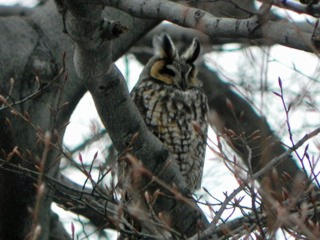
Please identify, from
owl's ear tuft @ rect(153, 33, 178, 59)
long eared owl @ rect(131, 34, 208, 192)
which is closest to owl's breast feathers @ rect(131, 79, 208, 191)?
long eared owl @ rect(131, 34, 208, 192)

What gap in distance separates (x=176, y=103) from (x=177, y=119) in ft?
0.37

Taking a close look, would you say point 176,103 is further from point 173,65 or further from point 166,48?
point 166,48

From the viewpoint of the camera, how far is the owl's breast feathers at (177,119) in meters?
5.90

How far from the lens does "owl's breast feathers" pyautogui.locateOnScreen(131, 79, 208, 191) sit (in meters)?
5.90

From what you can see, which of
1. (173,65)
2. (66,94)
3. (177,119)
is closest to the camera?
(66,94)

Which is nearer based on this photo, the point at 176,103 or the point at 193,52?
the point at 176,103

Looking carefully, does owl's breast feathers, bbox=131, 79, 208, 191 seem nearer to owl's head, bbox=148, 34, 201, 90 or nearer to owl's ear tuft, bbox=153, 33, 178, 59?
owl's head, bbox=148, 34, 201, 90

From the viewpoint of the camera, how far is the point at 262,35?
A: 3.43m

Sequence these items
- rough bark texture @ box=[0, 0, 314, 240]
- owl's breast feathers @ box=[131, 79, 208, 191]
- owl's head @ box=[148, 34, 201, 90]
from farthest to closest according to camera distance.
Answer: owl's head @ box=[148, 34, 201, 90] → owl's breast feathers @ box=[131, 79, 208, 191] → rough bark texture @ box=[0, 0, 314, 240]

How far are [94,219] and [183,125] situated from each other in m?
0.82

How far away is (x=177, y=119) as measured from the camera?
19.6 ft

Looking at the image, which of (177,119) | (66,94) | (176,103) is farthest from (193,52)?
(66,94)

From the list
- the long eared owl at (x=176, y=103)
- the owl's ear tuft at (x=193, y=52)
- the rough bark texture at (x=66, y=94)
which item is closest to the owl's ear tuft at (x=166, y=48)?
the long eared owl at (x=176, y=103)

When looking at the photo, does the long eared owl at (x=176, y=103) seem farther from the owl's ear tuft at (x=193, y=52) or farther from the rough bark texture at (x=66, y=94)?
the rough bark texture at (x=66, y=94)
